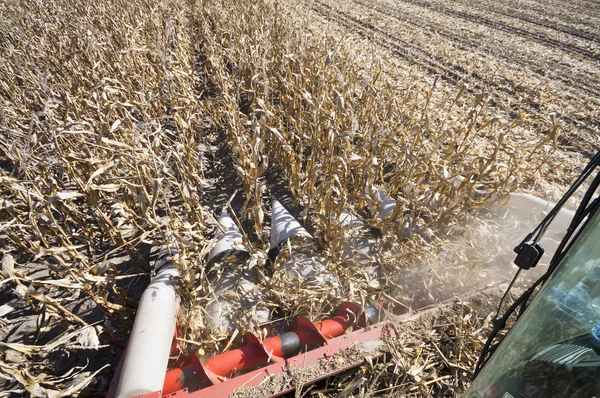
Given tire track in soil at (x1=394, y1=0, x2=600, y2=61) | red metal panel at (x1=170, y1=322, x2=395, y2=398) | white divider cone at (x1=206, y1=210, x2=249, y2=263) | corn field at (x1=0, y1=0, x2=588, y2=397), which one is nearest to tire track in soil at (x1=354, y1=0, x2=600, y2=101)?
tire track in soil at (x1=394, y1=0, x2=600, y2=61)

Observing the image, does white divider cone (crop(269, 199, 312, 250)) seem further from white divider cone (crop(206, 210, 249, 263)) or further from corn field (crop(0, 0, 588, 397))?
white divider cone (crop(206, 210, 249, 263))

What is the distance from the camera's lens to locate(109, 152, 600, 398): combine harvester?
0.81m

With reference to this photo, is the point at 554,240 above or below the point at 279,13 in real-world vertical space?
below

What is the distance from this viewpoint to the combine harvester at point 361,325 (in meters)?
0.81

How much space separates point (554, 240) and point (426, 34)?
8392mm

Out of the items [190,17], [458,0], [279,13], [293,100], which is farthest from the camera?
[458,0]

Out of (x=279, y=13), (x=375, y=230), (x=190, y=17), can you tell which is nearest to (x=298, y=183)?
(x=375, y=230)

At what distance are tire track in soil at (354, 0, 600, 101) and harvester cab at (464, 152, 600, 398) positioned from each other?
182 inches

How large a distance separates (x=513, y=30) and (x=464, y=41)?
256 centimetres

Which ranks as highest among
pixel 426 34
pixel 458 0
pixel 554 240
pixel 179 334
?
pixel 458 0

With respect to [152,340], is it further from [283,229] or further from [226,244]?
[283,229]

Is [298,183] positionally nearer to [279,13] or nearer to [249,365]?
[249,365]

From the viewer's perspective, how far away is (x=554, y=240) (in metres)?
2.28

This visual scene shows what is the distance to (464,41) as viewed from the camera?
8461mm
